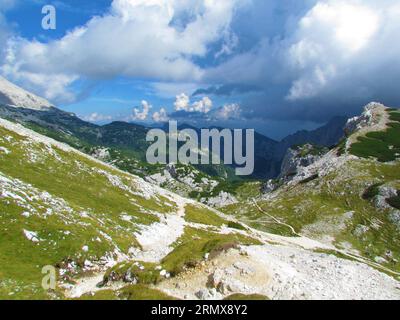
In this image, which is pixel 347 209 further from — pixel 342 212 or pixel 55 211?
pixel 55 211

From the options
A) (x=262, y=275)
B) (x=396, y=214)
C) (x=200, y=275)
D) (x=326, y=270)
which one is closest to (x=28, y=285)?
(x=200, y=275)

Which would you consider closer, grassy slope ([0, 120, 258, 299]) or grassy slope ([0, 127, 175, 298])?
grassy slope ([0, 120, 258, 299])

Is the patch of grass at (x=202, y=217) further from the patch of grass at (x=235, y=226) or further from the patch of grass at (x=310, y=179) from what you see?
the patch of grass at (x=310, y=179)

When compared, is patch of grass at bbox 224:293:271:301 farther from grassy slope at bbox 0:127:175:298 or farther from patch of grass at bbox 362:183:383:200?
patch of grass at bbox 362:183:383:200

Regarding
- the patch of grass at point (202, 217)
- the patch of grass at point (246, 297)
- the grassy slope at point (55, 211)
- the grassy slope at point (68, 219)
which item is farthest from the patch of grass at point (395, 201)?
the patch of grass at point (246, 297)

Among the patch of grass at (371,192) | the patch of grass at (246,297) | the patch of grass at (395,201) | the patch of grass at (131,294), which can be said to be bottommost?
the patch of grass at (131,294)

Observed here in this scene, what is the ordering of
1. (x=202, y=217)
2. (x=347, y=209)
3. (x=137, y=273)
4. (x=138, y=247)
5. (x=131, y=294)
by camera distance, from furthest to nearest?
(x=347, y=209) < (x=202, y=217) < (x=138, y=247) < (x=137, y=273) < (x=131, y=294)

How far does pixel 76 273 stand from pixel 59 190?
32262 mm

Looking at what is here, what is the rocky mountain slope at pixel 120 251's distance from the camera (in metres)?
34.8

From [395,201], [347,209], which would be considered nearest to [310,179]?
[347,209]

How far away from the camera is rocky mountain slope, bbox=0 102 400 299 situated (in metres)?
34.8

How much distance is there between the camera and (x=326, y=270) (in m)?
37.3

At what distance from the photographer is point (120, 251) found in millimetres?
57906

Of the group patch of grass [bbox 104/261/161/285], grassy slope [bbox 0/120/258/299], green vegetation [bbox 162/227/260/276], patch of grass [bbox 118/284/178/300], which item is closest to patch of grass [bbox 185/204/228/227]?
grassy slope [bbox 0/120/258/299]
